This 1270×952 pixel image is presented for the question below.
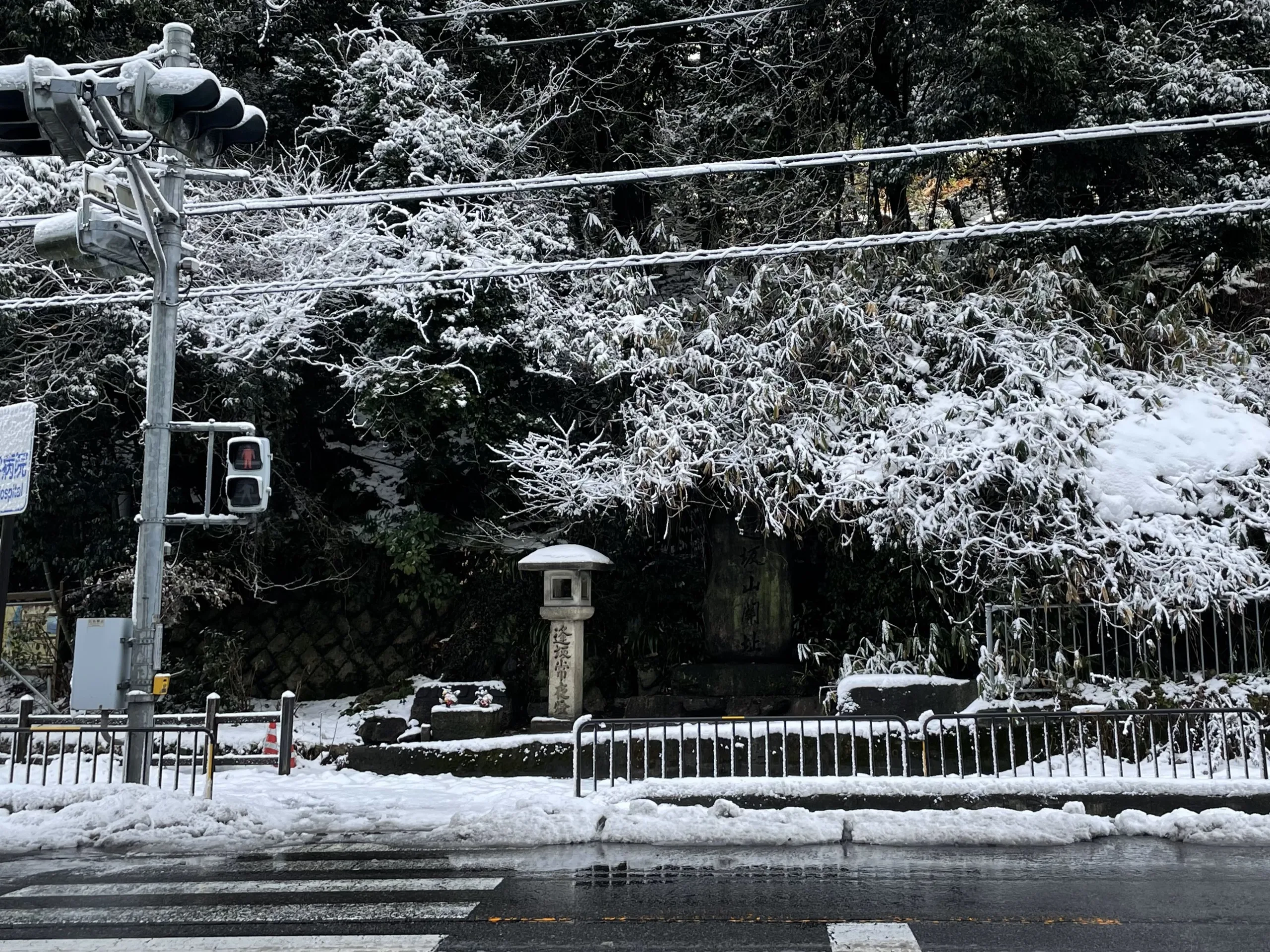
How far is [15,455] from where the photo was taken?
9.39 meters

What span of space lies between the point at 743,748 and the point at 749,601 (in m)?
3.58

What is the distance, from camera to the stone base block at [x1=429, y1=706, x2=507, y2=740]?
552 inches

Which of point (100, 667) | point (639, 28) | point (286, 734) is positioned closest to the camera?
point (100, 667)

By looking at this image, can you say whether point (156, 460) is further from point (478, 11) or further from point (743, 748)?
point (478, 11)

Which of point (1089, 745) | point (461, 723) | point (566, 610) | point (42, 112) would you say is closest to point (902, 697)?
point (1089, 745)

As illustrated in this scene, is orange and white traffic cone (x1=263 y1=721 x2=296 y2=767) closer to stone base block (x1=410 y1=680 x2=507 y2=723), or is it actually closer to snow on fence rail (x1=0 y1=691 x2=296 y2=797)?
snow on fence rail (x1=0 y1=691 x2=296 y2=797)

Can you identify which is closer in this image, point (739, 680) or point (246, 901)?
point (246, 901)

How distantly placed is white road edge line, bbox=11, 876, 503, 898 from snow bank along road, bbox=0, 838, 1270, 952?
0.02 m

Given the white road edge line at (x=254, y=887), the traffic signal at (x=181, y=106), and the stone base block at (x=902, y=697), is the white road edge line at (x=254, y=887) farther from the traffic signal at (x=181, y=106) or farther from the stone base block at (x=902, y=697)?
the stone base block at (x=902, y=697)

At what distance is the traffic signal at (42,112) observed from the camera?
309 inches

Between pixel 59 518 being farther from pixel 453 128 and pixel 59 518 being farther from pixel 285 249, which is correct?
pixel 453 128

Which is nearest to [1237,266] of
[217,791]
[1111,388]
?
[1111,388]

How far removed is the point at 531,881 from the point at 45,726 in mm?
6678

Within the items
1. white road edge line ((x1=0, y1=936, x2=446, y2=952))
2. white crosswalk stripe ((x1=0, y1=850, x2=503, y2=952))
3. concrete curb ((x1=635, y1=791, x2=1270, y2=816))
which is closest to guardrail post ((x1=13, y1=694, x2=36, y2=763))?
white crosswalk stripe ((x1=0, y1=850, x2=503, y2=952))
